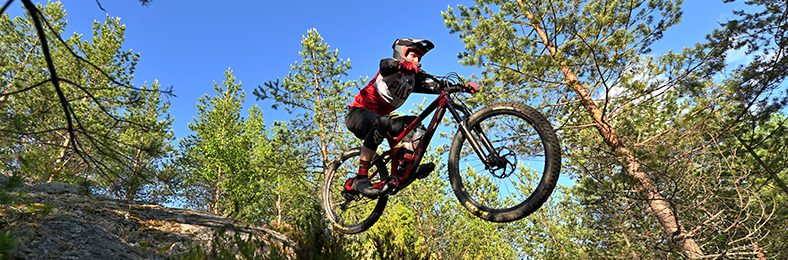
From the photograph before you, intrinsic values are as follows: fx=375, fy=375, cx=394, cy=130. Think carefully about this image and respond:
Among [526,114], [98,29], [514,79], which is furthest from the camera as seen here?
[98,29]

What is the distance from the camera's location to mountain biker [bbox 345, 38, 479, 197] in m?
3.66

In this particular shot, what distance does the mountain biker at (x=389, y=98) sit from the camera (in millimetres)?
3662

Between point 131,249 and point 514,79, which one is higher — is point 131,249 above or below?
below

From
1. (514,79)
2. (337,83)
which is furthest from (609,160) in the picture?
(337,83)

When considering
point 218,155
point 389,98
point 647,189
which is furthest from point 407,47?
point 218,155

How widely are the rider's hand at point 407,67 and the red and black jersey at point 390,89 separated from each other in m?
0.14

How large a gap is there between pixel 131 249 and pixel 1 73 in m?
20.2

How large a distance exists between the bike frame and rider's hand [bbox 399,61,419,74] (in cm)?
35

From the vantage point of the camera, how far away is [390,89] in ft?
13.2

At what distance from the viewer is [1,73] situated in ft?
54.6

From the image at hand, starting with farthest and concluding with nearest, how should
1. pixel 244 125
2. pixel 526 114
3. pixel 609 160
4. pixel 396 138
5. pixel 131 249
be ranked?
pixel 244 125 → pixel 609 160 → pixel 396 138 → pixel 131 249 → pixel 526 114

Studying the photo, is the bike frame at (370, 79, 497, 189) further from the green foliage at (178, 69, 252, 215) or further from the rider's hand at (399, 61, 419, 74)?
the green foliage at (178, 69, 252, 215)

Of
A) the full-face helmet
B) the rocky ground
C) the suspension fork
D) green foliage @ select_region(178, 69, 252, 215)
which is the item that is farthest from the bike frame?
green foliage @ select_region(178, 69, 252, 215)

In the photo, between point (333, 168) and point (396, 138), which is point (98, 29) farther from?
point (396, 138)
